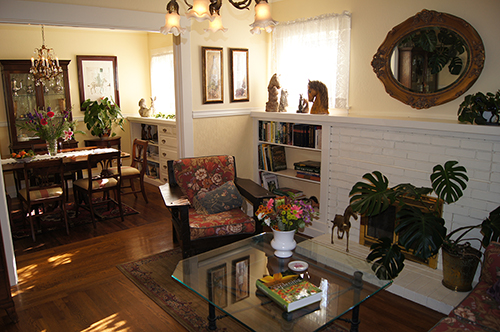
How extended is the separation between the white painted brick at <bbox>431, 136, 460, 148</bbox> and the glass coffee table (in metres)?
1.22

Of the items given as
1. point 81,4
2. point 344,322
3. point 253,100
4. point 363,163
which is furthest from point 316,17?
point 344,322

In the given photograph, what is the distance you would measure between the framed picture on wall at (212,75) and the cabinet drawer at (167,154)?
158cm

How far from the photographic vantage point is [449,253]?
2859 millimetres

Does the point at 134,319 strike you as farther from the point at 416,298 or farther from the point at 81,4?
Answer: the point at 81,4

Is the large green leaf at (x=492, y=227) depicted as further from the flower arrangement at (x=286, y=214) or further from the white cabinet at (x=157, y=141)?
the white cabinet at (x=157, y=141)

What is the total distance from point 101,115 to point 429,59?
4906 millimetres

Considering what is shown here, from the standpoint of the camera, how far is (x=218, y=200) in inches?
144

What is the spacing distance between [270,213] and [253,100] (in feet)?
8.14

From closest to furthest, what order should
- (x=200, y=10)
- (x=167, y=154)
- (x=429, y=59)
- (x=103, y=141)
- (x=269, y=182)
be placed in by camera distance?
(x=200, y=10) → (x=429, y=59) → (x=269, y=182) → (x=167, y=154) → (x=103, y=141)

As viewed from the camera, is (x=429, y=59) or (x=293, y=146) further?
(x=293, y=146)

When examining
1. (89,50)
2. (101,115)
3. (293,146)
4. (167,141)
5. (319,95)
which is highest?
(89,50)

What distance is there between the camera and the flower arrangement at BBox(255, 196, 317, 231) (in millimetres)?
2551

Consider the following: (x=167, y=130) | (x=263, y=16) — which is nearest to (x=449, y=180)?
(x=263, y=16)

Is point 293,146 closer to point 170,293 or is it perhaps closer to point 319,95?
point 319,95
